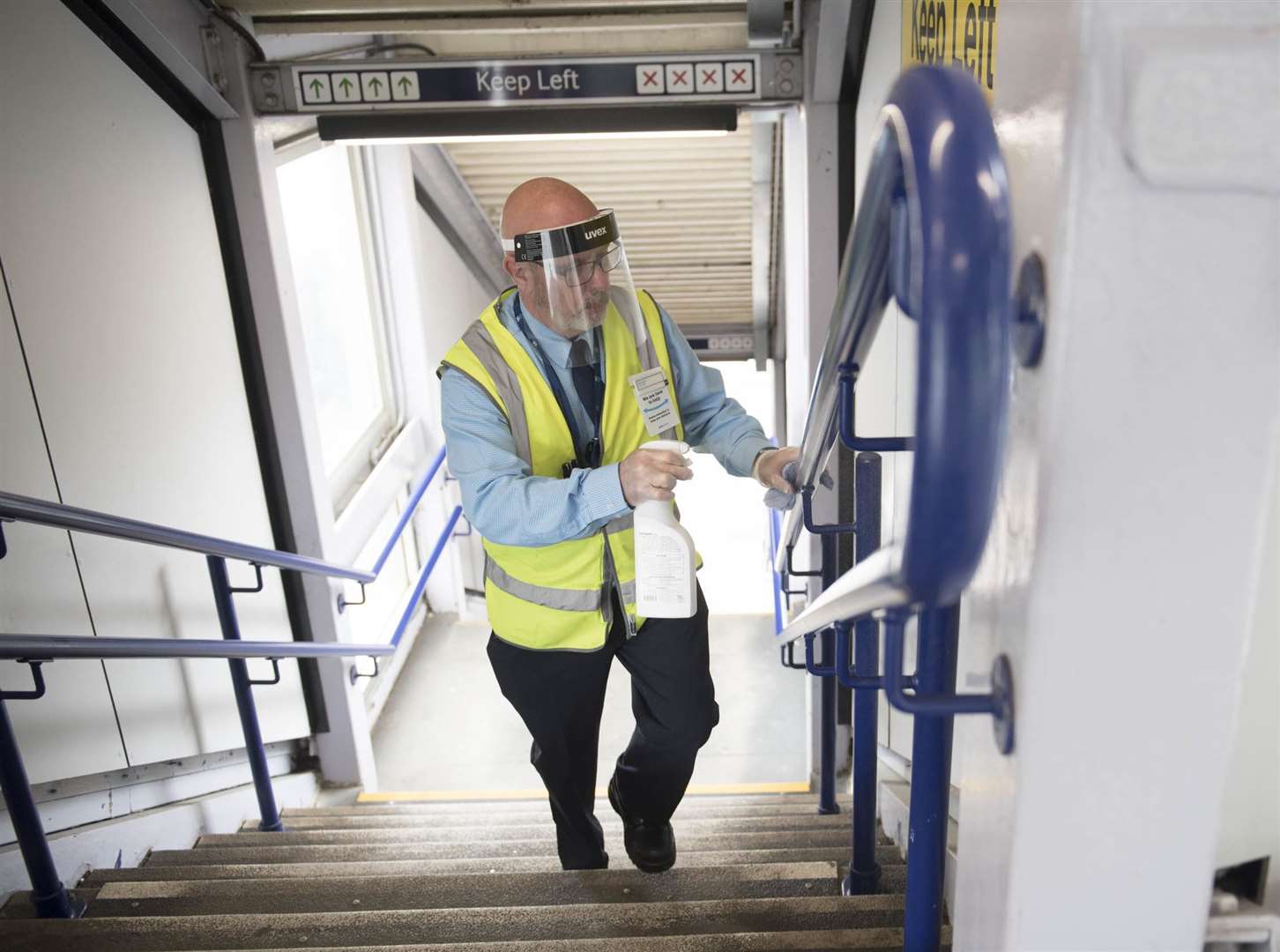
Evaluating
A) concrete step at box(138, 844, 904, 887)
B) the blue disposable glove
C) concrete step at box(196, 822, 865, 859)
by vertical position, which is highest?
the blue disposable glove

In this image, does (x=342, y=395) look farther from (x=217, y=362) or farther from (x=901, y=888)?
(x=901, y=888)

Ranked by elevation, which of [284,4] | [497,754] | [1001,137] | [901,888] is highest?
[284,4]

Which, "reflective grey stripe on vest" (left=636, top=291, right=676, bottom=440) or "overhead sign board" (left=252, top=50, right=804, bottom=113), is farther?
"overhead sign board" (left=252, top=50, right=804, bottom=113)

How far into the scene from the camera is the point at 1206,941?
0.86 m

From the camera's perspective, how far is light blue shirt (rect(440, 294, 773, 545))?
1.90m

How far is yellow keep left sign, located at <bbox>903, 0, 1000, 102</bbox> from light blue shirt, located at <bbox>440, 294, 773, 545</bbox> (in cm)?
85

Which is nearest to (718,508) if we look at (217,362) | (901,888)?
(217,362)

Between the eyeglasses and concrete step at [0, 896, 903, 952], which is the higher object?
the eyeglasses

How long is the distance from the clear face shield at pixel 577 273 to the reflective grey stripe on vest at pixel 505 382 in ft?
0.47

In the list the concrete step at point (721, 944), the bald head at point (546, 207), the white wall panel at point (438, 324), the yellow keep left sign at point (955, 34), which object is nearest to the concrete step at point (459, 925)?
the concrete step at point (721, 944)

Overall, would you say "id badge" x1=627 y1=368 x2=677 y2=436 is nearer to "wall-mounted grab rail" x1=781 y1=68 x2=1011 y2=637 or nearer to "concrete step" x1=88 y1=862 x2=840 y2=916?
"concrete step" x1=88 y1=862 x2=840 y2=916

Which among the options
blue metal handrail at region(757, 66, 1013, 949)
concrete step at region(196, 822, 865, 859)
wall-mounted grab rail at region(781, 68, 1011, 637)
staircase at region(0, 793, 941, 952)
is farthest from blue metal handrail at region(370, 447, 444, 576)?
wall-mounted grab rail at region(781, 68, 1011, 637)

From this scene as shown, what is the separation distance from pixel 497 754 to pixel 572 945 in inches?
145

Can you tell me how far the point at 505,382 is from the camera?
2.06m
